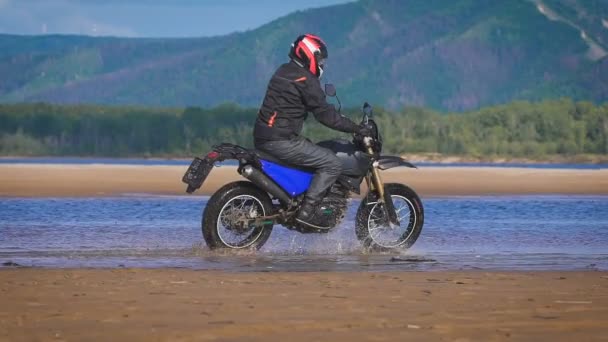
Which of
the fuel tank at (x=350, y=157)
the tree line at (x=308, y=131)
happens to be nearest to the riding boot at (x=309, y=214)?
the fuel tank at (x=350, y=157)

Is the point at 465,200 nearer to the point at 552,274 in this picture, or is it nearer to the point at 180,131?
the point at 552,274

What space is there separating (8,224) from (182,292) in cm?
964

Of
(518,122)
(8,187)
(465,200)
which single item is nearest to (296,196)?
(465,200)

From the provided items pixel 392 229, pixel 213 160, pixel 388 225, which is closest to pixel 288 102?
pixel 213 160

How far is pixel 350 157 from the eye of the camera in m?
15.4

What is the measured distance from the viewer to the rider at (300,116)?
579 inches

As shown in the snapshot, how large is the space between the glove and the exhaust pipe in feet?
3.67

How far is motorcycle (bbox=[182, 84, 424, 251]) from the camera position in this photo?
14719 mm

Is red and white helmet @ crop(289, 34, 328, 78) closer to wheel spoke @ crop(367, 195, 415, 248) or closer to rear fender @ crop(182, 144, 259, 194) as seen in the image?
rear fender @ crop(182, 144, 259, 194)

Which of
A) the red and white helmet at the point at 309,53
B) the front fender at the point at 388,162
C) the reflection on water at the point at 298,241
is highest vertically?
the red and white helmet at the point at 309,53

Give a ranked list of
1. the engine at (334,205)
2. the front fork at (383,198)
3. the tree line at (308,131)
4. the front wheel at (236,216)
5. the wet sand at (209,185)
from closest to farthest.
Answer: the front wheel at (236,216)
the engine at (334,205)
the front fork at (383,198)
the wet sand at (209,185)
the tree line at (308,131)

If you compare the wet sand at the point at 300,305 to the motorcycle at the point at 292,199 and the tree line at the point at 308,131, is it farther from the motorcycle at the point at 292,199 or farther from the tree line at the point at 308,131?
the tree line at the point at 308,131

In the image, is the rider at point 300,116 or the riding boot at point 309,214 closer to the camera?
the rider at point 300,116

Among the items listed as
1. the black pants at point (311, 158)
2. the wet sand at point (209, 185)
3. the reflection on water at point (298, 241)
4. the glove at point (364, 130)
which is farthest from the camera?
the wet sand at point (209, 185)
